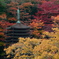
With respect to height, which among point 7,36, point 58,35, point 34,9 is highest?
point 58,35

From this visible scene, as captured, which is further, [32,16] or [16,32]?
[32,16]

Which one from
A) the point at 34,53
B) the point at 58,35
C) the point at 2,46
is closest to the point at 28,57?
the point at 34,53

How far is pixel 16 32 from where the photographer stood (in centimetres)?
1212

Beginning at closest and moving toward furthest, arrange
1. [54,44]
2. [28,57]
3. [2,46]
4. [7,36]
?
[54,44]
[28,57]
[7,36]
[2,46]

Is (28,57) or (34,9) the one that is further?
(34,9)

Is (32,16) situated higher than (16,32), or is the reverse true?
(32,16)

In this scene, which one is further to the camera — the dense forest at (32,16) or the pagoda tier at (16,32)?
the dense forest at (32,16)

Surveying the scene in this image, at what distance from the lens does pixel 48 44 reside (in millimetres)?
6047

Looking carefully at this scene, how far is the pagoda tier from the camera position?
11844 millimetres

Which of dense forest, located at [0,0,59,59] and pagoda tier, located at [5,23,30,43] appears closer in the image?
pagoda tier, located at [5,23,30,43]

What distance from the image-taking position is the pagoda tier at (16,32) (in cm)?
1184

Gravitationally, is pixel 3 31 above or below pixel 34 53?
below

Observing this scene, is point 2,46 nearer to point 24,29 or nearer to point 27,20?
point 24,29

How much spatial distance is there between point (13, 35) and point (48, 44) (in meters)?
6.24
